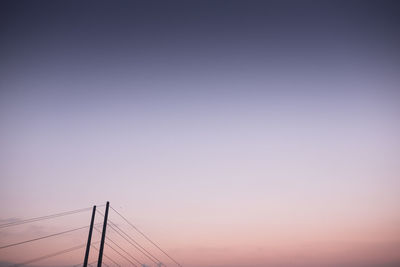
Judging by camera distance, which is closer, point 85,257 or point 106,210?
point 85,257

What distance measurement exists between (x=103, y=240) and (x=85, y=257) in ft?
7.06

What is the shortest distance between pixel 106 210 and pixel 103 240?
3247 mm

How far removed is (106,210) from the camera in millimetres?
30469

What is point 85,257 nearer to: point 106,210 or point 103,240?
point 103,240

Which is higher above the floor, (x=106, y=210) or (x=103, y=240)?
(x=106, y=210)

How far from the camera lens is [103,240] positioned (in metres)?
28.4

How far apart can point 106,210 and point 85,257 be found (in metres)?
5.02

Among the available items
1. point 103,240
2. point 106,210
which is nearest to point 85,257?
point 103,240

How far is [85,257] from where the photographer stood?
27031 mm

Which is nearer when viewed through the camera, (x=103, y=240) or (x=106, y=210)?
(x=103, y=240)

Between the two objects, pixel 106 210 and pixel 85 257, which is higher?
pixel 106 210
